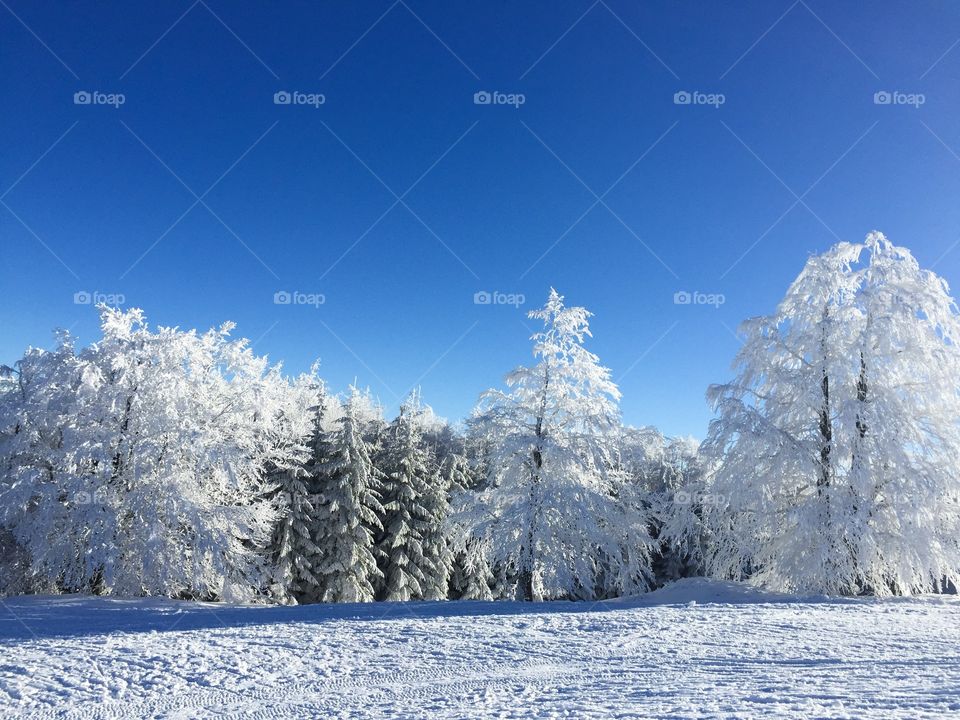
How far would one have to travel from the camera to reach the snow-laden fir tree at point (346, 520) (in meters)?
26.9

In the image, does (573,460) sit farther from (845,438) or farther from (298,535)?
(298,535)

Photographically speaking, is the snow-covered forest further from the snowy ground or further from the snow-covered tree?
the snowy ground

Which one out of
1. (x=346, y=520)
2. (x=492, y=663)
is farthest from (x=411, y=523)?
(x=492, y=663)

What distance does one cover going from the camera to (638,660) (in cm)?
813

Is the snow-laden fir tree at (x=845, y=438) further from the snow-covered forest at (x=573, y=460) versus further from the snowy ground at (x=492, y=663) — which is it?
the snowy ground at (x=492, y=663)

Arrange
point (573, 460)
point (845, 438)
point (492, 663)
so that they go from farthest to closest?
point (573, 460) → point (845, 438) → point (492, 663)

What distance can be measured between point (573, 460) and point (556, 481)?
783 mm

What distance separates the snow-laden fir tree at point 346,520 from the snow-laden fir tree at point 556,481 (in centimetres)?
1104

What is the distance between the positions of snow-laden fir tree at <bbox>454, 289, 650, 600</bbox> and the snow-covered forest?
66 mm

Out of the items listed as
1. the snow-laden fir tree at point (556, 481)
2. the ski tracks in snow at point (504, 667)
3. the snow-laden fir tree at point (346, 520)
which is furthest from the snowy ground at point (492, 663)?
the snow-laden fir tree at point (346, 520)

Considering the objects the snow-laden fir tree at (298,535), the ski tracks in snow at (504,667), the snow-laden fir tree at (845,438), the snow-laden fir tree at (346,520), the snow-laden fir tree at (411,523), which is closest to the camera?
the ski tracks in snow at (504,667)

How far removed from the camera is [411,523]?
1252 inches

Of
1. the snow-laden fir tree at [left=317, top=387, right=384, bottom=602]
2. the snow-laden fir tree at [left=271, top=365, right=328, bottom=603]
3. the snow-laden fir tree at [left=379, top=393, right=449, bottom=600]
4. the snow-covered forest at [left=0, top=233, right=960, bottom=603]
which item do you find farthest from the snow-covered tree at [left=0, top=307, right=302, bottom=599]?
the snow-laden fir tree at [left=379, top=393, right=449, bottom=600]

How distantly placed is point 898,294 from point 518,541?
1202 cm
